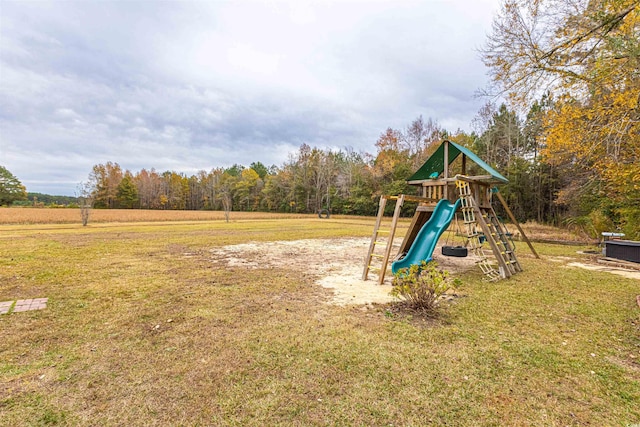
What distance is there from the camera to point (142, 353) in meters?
2.87

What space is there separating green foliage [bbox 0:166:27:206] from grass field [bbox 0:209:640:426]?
215 feet

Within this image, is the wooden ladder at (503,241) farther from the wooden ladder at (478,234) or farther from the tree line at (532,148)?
the tree line at (532,148)

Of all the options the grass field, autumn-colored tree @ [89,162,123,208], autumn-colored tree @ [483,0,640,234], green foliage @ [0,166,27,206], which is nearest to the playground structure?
the grass field

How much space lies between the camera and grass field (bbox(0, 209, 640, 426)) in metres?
2.02

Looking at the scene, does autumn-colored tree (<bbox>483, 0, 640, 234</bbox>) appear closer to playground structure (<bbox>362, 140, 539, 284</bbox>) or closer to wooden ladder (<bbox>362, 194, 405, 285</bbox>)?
playground structure (<bbox>362, 140, 539, 284</bbox>)

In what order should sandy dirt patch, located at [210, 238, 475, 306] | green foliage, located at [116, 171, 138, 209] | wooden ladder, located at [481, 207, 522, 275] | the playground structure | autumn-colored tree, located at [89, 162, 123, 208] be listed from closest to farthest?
1. sandy dirt patch, located at [210, 238, 475, 306]
2. the playground structure
3. wooden ladder, located at [481, 207, 522, 275]
4. autumn-colored tree, located at [89, 162, 123, 208]
5. green foliage, located at [116, 171, 138, 209]

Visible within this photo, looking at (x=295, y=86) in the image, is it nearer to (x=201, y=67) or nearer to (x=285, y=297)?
(x=201, y=67)

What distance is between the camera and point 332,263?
7855 millimetres

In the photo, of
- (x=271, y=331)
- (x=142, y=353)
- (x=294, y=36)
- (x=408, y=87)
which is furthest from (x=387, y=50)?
(x=142, y=353)

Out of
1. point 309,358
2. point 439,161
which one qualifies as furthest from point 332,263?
point 309,358

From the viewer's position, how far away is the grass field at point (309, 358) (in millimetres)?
2018

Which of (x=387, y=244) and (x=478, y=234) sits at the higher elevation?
(x=478, y=234)

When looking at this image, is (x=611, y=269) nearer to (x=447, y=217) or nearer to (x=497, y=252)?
(x=497, y=252)

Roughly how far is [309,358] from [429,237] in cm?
425
